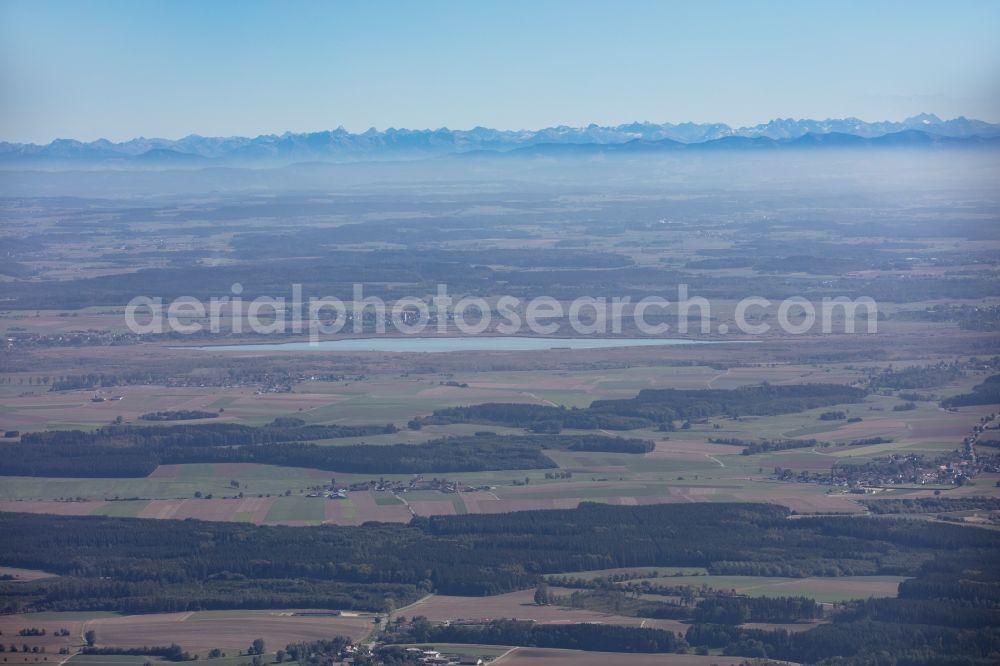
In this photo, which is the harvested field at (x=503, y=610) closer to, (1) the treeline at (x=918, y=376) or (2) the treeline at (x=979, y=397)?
(2) the treeline at (x=979, y=397)

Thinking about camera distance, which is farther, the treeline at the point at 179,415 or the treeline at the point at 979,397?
the treeline at the point at 179,415

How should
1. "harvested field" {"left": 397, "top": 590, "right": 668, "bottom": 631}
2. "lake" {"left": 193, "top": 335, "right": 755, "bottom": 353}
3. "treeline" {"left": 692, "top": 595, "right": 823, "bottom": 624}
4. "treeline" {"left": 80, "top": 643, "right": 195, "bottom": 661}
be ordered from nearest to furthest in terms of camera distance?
"treeline" {"left": 80, "top": 643, "right": 195, "bottom": 661} → "treeline" {"left": 692, "top": 595, "right": 823, "bottom": 624} → "harvested field" {"left": 397, "top": 590, "right": 668, "bottom": 631} → "lake" {"left": 193, "top": 335, "right": 755, "bottom": 353}

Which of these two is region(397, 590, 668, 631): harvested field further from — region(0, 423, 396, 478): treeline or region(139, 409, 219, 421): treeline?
region(139, 409, 219, 421): treeline

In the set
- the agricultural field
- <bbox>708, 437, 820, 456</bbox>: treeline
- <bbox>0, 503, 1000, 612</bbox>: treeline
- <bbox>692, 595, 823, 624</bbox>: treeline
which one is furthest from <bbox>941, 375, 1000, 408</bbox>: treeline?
the agricultural field

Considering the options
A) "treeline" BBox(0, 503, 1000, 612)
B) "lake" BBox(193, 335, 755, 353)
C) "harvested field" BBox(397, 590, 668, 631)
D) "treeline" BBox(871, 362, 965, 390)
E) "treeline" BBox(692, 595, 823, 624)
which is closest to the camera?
"treeline" BBox(692, 595, 823, 624)

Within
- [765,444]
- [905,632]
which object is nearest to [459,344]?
[765,444]

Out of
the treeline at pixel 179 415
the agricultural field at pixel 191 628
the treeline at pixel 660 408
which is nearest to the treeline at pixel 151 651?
the agricultural field at pixel 191 628

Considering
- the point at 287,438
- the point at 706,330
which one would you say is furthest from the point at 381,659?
the point at 706,330
